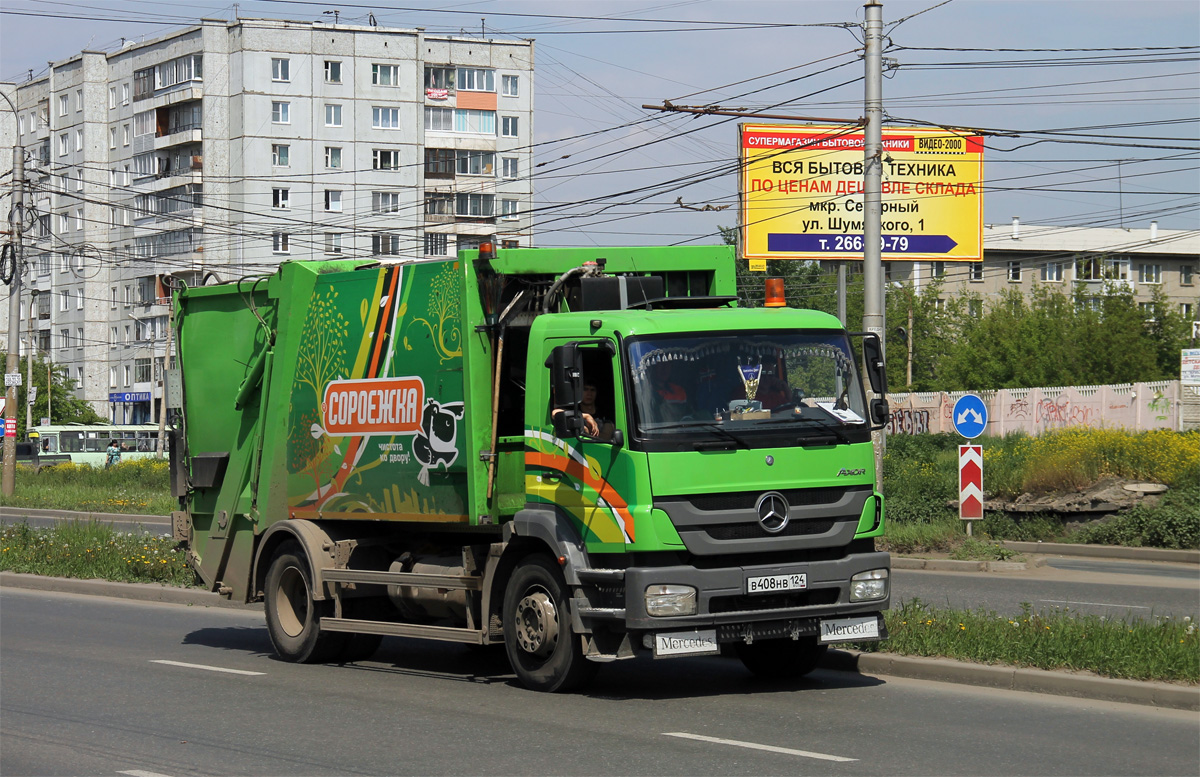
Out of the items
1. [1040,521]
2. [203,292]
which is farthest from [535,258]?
[1040,521]

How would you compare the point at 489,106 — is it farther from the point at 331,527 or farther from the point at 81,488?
the point at 331,527

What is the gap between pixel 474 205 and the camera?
298ft

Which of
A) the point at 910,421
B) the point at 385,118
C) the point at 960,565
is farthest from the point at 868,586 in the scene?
the point at 385,118

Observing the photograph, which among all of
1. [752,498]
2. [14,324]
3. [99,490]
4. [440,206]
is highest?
[440,206]

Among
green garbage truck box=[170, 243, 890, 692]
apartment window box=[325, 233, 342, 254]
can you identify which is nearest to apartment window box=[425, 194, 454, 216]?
apartment window box=[325, 233, 342, 254]

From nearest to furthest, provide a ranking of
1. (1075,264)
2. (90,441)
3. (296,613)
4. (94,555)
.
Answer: (296,613) < (94,555) < (90,441) < (1075,264)

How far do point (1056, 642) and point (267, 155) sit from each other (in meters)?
79.8

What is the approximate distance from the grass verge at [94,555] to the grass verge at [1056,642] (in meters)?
9.70

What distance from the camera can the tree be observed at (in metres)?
84.6

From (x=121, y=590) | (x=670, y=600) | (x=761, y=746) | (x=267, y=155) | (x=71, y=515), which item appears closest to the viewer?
(x=761, y=746)

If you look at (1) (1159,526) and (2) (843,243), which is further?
(2) (843,243)

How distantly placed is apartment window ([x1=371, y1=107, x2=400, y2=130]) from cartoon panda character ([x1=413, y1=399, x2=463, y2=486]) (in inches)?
3112

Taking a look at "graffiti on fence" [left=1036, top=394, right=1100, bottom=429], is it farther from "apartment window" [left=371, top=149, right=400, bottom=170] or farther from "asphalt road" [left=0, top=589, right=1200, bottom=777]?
"apartment window" [left=371, top=149, right=400, bottom=170]

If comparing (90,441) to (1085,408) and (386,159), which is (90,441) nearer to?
(386,159)
